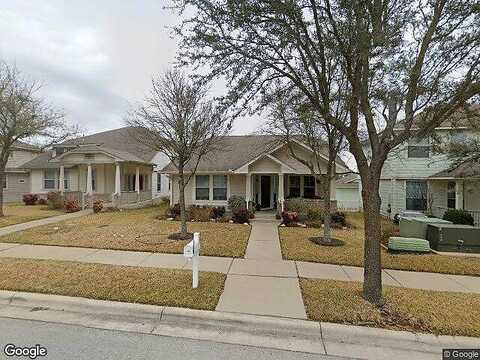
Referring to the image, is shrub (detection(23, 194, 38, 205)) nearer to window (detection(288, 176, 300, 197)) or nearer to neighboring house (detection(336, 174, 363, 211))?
window (detection(288, 176, 300, 197))

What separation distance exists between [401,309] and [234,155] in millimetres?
15102

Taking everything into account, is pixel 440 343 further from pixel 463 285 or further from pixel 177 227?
pixel 177 227

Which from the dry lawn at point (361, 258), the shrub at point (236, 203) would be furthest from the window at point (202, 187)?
the dry lawn at point (361, 258)

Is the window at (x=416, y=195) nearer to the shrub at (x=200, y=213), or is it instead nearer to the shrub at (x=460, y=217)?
the shrub at (x=460, y=217)

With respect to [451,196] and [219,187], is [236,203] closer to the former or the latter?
[219,187]

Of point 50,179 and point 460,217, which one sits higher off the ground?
point 50,179

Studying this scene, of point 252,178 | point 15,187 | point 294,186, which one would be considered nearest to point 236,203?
point 252,178

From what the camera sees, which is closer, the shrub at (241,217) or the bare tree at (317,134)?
the bare tree at (317,134)

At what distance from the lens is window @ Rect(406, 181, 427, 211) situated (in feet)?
58.3

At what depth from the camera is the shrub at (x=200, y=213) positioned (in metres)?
15.6

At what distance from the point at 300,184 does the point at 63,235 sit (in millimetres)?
13189

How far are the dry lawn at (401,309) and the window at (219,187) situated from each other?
1220 centimetres

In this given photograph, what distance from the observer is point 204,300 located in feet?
16.6

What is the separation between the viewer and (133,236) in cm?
1070
